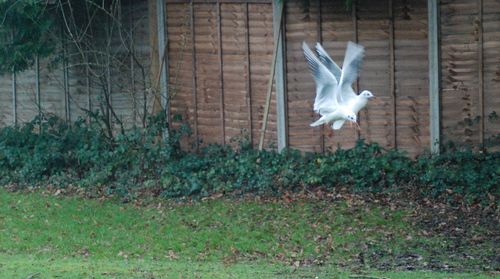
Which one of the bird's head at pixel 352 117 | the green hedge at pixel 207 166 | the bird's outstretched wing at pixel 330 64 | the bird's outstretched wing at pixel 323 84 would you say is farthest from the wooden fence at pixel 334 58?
the bird's head at pixel 352 117

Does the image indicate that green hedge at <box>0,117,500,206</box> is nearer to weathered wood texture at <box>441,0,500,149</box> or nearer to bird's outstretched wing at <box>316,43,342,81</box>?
weathered wood texture at <box>441,0,500,149</box>

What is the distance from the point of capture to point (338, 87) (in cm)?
1277

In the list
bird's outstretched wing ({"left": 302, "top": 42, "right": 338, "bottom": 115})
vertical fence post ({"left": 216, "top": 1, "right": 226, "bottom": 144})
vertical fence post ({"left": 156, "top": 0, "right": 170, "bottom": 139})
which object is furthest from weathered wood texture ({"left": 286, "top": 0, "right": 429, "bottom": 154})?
bird's outstretched wing ({"left": 302, "top": 42, "right": 338, "bottom": 115})

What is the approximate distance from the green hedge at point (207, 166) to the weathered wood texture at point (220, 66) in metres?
0.38

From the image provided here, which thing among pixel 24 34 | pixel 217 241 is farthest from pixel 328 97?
pixel 24 34

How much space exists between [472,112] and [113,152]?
5926 mm

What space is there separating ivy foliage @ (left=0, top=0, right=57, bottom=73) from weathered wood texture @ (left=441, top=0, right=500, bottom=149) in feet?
22.1

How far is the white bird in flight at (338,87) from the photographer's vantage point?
12648 mm

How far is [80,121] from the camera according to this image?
18844 millimetres

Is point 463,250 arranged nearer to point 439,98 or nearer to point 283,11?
point 439,98

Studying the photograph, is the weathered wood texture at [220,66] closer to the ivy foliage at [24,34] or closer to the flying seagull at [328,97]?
the ivy foliage at [24,34]

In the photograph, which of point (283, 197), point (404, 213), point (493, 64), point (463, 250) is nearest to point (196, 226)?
point (283, 197)

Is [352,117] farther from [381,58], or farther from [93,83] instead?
[93,83]

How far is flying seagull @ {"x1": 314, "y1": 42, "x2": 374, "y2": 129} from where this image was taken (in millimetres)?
12594
